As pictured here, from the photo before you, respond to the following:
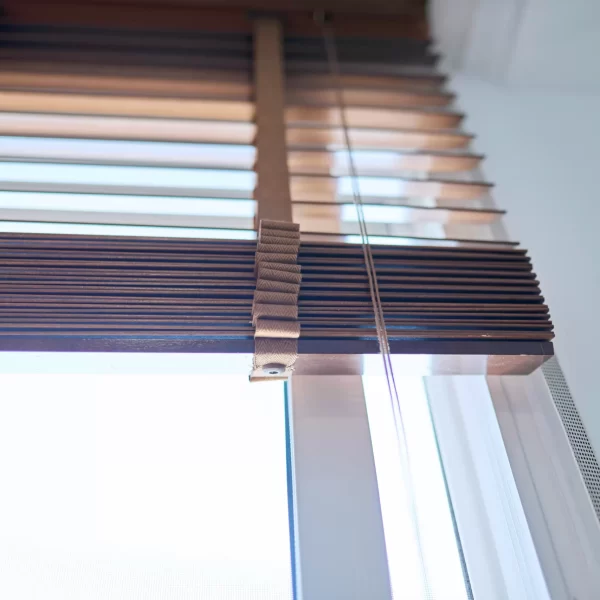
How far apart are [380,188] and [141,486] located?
24.5 inches

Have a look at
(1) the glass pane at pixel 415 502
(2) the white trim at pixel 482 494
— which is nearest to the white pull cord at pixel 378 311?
(1) the glass pane at pixel 415 502

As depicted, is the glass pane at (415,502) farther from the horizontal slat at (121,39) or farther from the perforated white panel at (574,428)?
the horizontal slat at (121,39)

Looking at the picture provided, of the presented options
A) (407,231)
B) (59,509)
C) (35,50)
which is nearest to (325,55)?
(407,231)

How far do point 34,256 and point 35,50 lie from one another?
2.14 feet

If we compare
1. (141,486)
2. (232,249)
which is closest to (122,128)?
(232,249)

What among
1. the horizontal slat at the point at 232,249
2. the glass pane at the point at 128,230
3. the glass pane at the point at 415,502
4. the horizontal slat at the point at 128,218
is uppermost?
the horizontal slat at the point at 128,218

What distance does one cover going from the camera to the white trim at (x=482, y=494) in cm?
71

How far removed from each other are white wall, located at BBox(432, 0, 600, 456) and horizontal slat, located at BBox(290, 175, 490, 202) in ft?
0.28

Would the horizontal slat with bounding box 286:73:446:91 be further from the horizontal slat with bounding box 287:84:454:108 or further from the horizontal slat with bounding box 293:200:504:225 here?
the horizontal slat with bounding box 293:200:504:225

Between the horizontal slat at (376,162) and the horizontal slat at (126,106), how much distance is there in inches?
6.6

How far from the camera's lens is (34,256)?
74 cm

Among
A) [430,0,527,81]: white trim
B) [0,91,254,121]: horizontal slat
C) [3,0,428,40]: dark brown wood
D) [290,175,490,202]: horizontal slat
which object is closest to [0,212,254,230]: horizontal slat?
[290,175,490,202]: horizontal slat

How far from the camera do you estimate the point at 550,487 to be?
74cm

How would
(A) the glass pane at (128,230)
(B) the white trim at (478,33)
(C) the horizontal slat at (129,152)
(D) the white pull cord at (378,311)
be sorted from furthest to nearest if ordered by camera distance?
1. (B) the white trim at (478,33)
2. (C) the horizontal slat at (129,152)
3. (A) the glass pane at (128,230)
4. (D) the white pull cord at (378,311)
